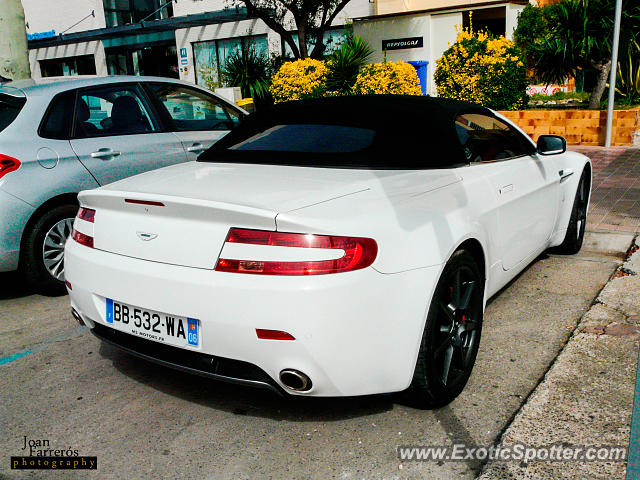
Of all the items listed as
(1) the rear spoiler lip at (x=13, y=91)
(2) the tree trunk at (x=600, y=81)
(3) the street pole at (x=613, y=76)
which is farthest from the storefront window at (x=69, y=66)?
(1) the rear spoiler lip at (x=13, y=91)

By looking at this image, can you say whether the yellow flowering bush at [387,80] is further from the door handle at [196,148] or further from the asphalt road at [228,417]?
the asphalt road at [228,417]

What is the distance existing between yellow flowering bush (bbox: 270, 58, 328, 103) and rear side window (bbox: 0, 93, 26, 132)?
9385 millimetres

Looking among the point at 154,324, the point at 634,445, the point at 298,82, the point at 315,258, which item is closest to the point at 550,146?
the point at 634,445

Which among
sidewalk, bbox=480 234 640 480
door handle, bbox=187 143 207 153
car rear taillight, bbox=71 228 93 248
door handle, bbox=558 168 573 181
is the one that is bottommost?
sidewalk, bbox=480 234 640 480

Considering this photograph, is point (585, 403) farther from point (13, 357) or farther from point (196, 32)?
point (196, 32)

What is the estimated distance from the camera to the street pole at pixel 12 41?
8.83 m

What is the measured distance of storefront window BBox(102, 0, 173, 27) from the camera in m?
32.6

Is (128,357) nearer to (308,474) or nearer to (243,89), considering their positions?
(308,474)

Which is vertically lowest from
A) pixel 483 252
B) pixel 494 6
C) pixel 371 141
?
pixel 483 252

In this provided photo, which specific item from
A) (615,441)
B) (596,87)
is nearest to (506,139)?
(615,441)

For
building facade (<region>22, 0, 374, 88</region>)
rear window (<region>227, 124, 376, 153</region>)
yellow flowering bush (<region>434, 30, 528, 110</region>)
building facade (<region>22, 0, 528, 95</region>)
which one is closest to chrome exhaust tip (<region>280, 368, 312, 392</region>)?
rear window (<region>227, 124, 376, 153</region>)

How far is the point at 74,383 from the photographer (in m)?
3.55

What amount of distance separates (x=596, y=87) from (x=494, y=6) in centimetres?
1015

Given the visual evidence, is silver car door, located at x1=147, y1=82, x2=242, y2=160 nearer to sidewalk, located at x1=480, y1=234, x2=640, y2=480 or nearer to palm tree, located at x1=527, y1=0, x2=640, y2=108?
sidewalk, located at x1=480, y1=234, x2=640, y2=480
